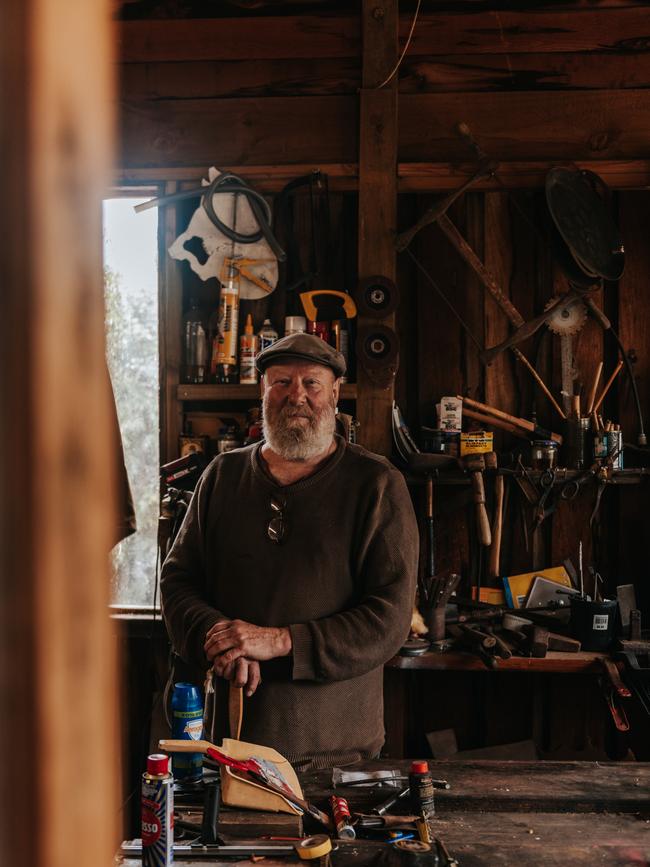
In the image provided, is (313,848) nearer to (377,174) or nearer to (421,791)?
(421,791)

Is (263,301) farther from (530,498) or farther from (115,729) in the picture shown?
(115,729)

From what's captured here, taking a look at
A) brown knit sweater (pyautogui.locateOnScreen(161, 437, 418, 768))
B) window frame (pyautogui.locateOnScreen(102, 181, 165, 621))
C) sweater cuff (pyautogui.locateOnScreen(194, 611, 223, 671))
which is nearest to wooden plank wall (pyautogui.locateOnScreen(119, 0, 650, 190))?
window frame (pyautogui.locateOnScreen(102, 181, 165, 621))

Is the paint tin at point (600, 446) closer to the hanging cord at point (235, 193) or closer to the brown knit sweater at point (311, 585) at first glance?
the brown knit sweater at point (311, 585)

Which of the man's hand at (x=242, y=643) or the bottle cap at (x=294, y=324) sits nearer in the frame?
the man's hand at (x=242, y=643)

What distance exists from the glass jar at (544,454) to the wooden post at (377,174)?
1.97 feet

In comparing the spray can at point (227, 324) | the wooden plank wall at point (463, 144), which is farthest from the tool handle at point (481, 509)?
the spray can at point (227, 324)

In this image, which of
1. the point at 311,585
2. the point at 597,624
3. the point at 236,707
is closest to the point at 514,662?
the point at 597,624

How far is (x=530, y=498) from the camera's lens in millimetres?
3506

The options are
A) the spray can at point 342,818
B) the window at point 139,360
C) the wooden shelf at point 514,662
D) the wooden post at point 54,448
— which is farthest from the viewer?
the window at point 139,360

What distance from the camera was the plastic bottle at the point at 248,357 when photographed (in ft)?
11.5

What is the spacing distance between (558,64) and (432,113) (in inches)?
22.7

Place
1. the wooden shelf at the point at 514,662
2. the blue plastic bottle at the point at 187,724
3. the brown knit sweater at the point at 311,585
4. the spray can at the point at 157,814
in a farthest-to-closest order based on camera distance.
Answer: the wooden shelf at the point at 514,662
the brown knit sweater at the point at 311,585
the blue plastic bottle at the point at 187,724
the spray can at the point at 157,814

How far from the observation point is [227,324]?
3.54 metres

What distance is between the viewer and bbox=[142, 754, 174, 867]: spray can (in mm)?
1508
